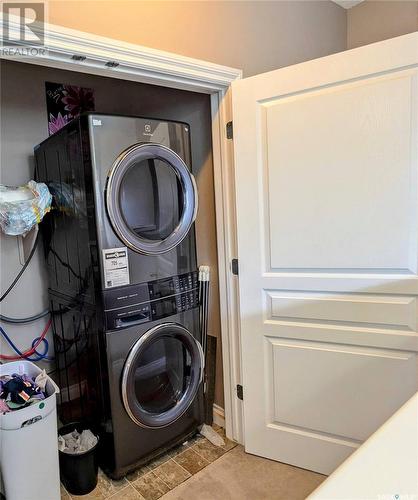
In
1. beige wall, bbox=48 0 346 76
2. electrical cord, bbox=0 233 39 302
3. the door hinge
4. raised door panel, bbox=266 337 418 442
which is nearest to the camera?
beige wall, bbox=48 0 346 76

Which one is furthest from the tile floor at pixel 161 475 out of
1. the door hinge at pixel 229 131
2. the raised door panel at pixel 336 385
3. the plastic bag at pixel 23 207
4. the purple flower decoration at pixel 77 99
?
the purple flower decoration at pixel 77 99

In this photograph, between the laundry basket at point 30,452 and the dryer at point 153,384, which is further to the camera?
the dryer at point 153,384

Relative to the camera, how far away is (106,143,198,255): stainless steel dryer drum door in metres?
1.82

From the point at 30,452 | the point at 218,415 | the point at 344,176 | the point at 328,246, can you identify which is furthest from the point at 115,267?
the point at 218,415

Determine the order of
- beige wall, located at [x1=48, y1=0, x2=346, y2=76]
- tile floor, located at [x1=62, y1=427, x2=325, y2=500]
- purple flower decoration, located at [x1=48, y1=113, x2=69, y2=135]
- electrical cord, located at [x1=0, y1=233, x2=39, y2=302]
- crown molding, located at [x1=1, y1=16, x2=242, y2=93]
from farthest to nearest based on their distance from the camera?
purple flower decoration, located at [x1=48, y1=113, x2=69, y2=135] → electrical cord, located at [x1=0, y1=233, x2=39, y2=302] → tile floor, located at [x1=62, y1=427, x2=325, y2=500] → beige wall, located at [x1=48, y1=0, x2=346, y2=76] → crown molding, located at [x1=1, y1=16, x2=242, y2=93]

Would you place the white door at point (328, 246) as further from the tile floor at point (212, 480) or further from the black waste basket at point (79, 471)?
the black waste basket at point (79, 471)

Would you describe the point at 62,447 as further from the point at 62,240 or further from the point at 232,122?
the point at 232,122

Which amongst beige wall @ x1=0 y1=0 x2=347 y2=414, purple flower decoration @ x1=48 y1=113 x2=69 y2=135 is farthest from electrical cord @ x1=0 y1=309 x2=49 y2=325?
purple flower decoration @ x1=48 y1=113 x2=69 y2=135

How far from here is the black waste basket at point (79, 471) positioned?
193 cm

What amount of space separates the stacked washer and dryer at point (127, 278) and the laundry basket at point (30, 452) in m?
0.28

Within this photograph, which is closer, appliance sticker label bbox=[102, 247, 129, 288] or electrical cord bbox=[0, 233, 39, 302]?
appliance sticker label bbox=[102, 247, 129, 288]

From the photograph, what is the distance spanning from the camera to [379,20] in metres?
2.55

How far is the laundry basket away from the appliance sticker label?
0.58m

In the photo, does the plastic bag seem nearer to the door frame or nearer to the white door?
the door frame
